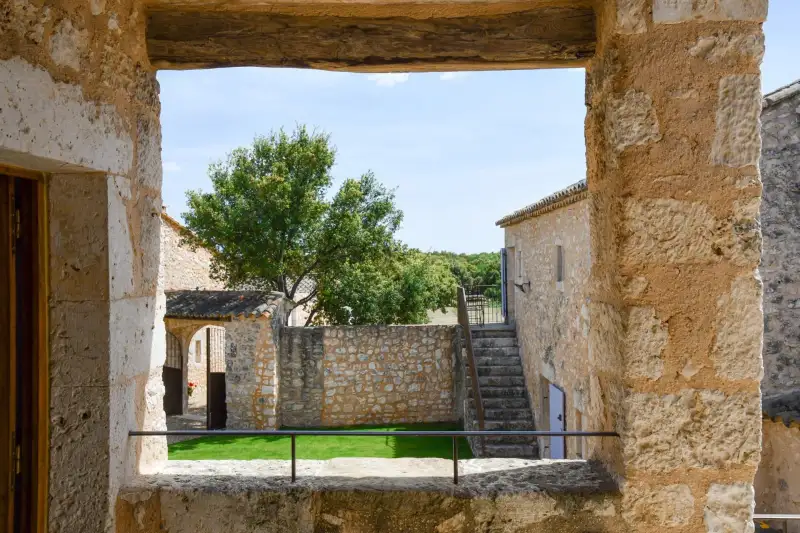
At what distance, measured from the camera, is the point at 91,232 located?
2.22 meters

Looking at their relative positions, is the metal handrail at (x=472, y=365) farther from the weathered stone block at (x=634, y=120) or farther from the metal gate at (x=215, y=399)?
the weathered stone block at (x=634, y=120)

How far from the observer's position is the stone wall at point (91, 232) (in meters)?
1.97

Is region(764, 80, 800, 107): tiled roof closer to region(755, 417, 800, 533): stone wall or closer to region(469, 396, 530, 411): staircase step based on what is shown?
region(755, 417, 800, 533): stone wall

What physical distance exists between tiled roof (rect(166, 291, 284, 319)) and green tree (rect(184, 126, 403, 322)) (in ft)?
6.02

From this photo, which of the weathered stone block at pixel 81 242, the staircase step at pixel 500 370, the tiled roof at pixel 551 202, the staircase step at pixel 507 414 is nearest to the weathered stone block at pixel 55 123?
the weathered stone block at pixel 81 242

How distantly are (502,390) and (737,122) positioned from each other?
866cm

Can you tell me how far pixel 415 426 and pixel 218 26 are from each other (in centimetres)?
989

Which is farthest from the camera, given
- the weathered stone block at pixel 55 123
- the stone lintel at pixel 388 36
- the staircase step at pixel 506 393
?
the staircase step at pixel 506 393

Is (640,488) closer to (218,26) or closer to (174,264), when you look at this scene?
(218,26)

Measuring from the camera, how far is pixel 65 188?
2201 millimetres

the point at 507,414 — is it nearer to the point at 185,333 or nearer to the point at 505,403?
the point at 505,403

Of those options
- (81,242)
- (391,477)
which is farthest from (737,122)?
(81,242)

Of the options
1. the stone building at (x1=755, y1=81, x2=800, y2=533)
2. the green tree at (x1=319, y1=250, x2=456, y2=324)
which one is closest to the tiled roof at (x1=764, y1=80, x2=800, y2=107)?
the stone building at (x1=755, y1=81, x2=800, y2=533)

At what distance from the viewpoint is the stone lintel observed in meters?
2.40
